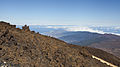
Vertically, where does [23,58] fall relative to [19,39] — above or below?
below

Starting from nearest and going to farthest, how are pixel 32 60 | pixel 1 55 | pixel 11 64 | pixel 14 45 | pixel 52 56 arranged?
pixel 11 64
pixel 1 55
pixel 32 60
pixel 14 45
pixel 52 56

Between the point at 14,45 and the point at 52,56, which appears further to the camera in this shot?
A: the point at 52,56

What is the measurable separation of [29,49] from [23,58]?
5.91ft

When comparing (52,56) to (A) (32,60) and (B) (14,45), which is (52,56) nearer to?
(A) (32,60)

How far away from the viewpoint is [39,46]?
12586 mm

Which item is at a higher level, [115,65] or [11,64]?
[11,64]

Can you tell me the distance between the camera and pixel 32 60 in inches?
384

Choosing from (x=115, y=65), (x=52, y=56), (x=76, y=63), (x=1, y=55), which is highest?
(x=1, y=55)

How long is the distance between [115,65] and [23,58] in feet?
55.6

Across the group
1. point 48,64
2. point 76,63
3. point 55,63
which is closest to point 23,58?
point 48,64

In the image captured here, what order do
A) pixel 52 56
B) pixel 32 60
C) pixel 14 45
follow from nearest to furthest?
pixel 32 60, pixel 14 45, pixel 52 56

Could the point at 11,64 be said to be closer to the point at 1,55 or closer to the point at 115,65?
the point at 1,55

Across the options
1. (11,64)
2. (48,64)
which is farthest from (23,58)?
(48,64)

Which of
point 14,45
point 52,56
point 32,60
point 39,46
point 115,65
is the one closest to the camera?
point 32,60
